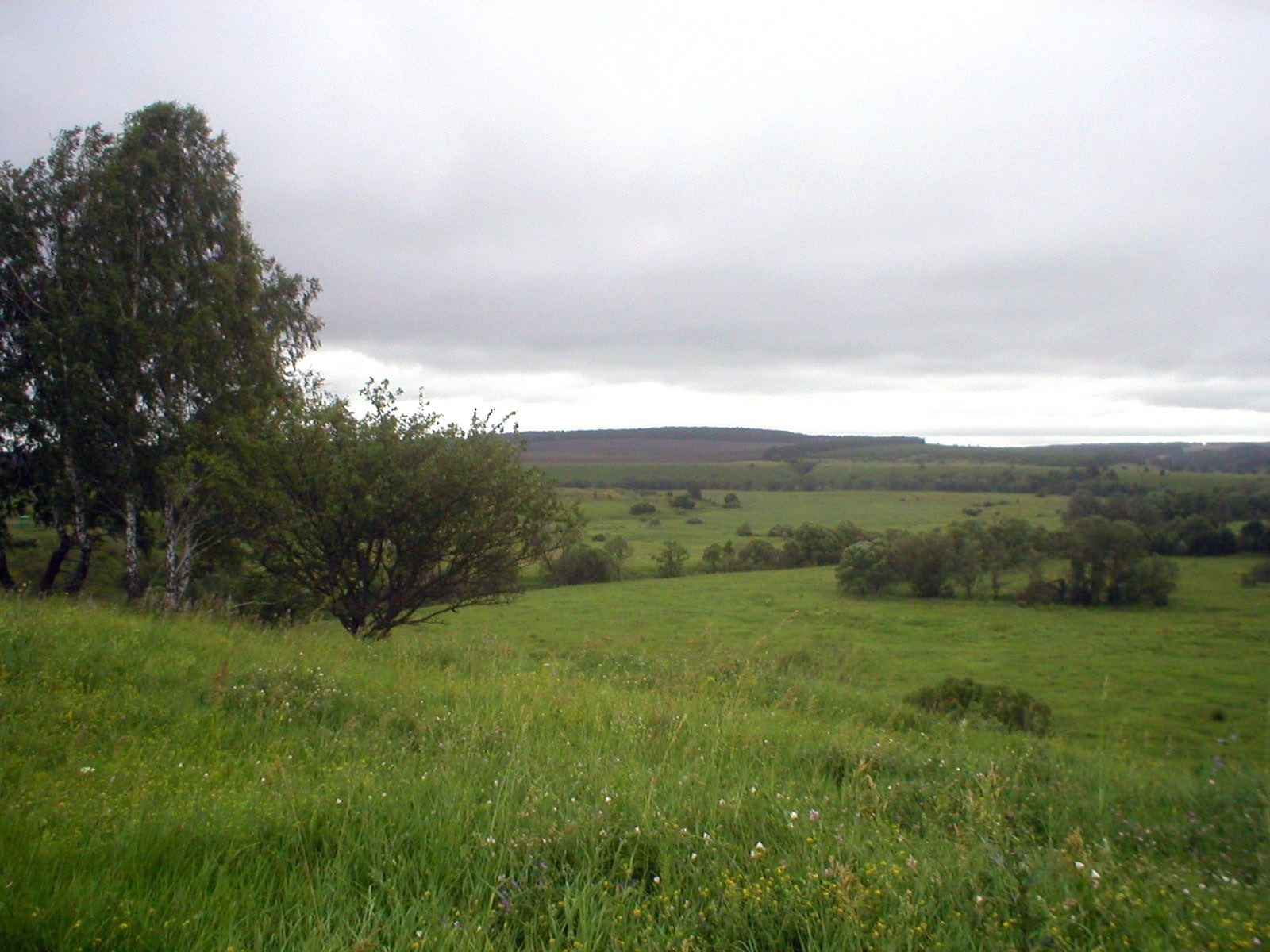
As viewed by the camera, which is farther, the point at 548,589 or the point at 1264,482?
the point at 548,589

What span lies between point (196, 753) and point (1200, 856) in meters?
5.63

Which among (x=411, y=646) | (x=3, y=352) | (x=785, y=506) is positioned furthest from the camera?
(x=785, y=506)

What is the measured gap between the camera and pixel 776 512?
75500 millimetres

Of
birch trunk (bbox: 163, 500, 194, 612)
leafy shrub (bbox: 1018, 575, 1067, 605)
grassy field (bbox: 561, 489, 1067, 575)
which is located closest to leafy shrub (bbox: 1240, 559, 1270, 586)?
leafy shrub (bbox: 1018, 575, 1067, 605)

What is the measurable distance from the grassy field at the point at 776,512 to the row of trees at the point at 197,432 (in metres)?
32.5

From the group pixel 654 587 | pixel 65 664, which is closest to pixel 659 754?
pixel 65 664

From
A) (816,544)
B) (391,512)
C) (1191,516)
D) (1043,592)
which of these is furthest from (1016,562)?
(391,512)

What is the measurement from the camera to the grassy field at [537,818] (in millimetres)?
2912

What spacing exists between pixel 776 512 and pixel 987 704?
61.5 meters

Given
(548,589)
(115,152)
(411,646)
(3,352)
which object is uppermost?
(115,152)

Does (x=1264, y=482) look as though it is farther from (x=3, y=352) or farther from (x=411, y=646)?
(x=3, y=352)

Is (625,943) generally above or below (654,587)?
above

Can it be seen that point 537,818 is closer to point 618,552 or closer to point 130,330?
point 130,330

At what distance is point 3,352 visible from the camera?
17.1 metres
